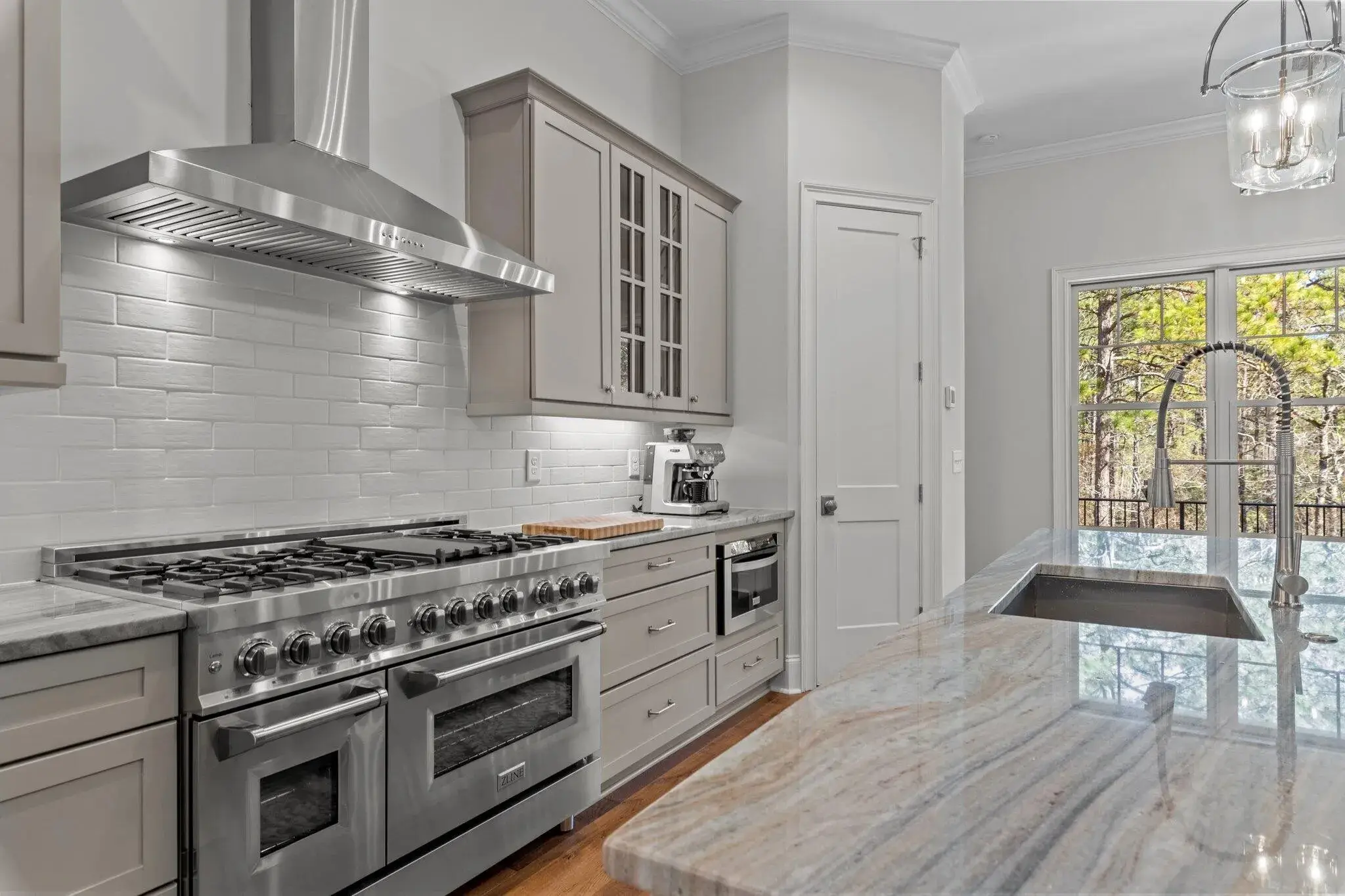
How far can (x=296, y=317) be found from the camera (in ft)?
7.83

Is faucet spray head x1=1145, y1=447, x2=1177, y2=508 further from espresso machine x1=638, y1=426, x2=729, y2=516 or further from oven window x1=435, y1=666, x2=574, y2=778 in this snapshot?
espresso machine x1=638, y1=426, x2=729, y2=516

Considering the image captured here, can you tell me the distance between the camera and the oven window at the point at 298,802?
1.64 meters

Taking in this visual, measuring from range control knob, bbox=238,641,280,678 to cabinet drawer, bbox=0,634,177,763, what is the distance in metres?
0.11

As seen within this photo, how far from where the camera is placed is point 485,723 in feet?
7.07

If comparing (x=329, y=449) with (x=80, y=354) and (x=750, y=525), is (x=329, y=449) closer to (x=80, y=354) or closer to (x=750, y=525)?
(x=80, y=354)

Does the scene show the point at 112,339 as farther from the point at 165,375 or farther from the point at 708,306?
the point at 708,306

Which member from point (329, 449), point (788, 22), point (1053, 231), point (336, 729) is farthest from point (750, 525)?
point (1053, 231)

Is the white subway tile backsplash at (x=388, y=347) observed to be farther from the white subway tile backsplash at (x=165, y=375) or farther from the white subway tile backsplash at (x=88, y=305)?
the white subway tile backsplash at (x=88, y=305)

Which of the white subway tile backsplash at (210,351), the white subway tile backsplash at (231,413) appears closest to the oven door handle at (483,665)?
the white subway tile backsplash at (231,413)

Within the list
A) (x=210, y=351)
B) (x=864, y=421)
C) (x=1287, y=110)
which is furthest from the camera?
(x=864, y=421)

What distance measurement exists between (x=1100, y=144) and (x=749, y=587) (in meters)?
3.85

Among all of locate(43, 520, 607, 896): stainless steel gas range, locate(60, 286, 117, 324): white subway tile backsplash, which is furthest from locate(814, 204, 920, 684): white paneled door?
locate(60, 286, 117, 324): white subway tile backsplash

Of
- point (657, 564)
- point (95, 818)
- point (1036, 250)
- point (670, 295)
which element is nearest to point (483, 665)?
point (95, 818)

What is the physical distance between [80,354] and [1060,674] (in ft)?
7.00
